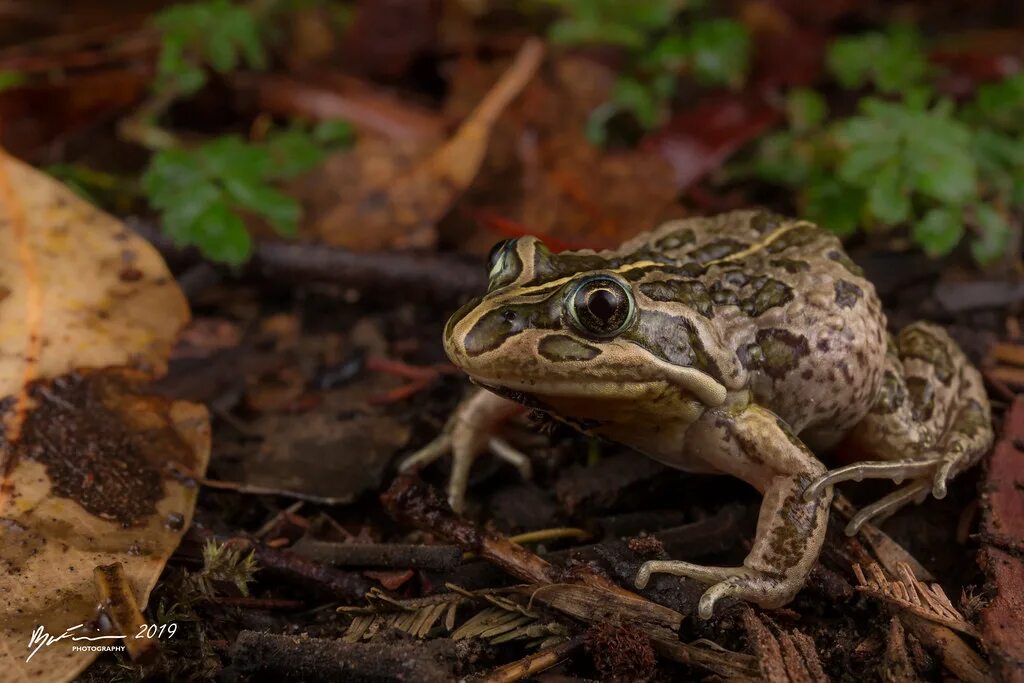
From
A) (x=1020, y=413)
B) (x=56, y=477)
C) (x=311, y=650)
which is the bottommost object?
(x=311, y=650)

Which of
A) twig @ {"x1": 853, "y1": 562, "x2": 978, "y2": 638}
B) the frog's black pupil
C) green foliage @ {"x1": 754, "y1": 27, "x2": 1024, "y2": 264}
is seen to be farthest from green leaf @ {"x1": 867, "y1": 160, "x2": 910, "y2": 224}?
the frog's black pupil

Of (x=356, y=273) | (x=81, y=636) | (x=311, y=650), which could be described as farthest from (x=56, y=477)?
(x=356, y=273)

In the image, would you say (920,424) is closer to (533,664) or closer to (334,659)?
(533,664)

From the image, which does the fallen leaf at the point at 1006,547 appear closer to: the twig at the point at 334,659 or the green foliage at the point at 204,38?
the twig at the point at 334,659

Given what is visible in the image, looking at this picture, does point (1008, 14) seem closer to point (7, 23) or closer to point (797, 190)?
point (797, 190)

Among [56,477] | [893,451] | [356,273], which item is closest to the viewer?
[56,477]

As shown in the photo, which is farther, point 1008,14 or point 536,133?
point 1008,14

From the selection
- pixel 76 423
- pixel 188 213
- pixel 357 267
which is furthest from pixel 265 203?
pixel 76 423

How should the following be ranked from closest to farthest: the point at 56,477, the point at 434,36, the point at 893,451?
the point at 56,477, the point at 893,451, the point at 434,36

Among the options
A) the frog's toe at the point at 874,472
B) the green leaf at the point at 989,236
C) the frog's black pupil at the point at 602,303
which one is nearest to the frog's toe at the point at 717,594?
the frog's toe at the point at 874,472
